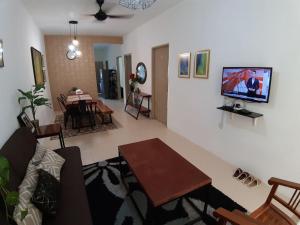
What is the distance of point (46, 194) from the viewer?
1.29 metres

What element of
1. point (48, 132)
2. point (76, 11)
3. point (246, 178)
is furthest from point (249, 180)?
point (76, 11)

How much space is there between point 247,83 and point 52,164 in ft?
7.87

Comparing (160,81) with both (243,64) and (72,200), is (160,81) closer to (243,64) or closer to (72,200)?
(243,64)

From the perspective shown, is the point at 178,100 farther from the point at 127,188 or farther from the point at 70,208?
the point at 70,208

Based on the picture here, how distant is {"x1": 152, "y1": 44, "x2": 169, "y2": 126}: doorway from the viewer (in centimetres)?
414

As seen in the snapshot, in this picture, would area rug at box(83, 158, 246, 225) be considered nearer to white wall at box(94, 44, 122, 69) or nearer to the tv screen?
the tv screen

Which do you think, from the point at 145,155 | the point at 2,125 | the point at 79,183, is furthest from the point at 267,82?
the point at 2,125

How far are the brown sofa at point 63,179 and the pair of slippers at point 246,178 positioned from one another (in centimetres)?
196

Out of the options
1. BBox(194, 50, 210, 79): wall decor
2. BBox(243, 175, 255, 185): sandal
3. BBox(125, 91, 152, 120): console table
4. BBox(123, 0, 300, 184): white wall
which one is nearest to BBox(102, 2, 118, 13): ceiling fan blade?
BBox(123, 0, 300, 184): white wall

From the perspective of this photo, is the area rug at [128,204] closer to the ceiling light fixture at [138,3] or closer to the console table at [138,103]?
the ceiling light fixture at [138,3]

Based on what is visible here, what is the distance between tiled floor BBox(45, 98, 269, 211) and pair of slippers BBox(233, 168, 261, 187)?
0.06 m

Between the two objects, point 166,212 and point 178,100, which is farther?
point 178,100

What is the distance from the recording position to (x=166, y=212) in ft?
5.97

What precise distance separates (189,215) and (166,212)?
0.77ft
